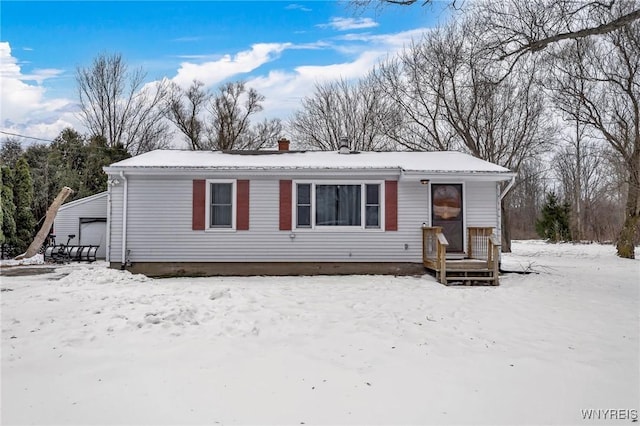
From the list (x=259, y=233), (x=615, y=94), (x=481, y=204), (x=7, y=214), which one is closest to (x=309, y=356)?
(x=259, y=233)

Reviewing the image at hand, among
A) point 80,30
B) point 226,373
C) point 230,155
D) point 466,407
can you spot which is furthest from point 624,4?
point 80,30

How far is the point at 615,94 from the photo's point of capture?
1549cm

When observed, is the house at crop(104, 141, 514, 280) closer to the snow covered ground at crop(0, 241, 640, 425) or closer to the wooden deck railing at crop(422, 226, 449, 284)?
the wooden deck railing at crop(422, 226, 449, 284)

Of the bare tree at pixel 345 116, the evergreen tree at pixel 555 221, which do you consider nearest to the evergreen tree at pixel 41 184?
the bare tree at pixel 345 116

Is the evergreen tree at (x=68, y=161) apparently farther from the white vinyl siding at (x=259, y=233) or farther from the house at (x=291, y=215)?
the white vinyl siding at (x=259, y=233)

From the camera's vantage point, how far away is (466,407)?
335 centimetres

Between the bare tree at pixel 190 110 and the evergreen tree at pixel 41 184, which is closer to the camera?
the evergreen tree at pixel 41 184

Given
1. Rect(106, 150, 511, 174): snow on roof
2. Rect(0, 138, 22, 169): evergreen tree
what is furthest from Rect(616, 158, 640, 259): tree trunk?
Rect(0, 138, 22, 169): evergreen tree

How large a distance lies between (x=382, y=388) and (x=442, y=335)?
192cm

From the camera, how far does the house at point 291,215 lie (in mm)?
9773

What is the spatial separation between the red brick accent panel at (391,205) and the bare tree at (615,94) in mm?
9510

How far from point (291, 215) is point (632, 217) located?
43.3ft

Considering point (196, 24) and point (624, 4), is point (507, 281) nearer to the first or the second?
point (624, 4)

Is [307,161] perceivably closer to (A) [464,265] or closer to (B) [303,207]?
(B) [303,207]
